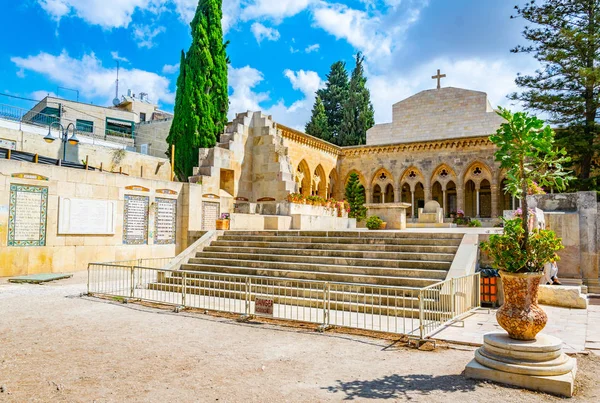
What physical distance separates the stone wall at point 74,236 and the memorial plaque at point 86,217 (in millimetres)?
117

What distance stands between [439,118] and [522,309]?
28446mm

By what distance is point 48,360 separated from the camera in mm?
5070

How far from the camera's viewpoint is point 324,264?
10.3 m

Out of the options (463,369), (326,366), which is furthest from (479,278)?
(326,366)

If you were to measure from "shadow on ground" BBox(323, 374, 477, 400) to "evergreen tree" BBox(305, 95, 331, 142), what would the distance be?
108 feet

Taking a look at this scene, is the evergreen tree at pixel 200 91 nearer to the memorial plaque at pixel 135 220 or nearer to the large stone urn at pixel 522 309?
the memorial plaque at pixel 135 220

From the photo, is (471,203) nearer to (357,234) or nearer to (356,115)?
(356,115)

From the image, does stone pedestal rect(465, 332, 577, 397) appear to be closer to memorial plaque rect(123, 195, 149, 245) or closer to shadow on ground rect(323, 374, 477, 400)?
shadow on ground rect(323, 374, 477, 400)

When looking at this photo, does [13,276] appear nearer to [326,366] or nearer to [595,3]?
[326,366]

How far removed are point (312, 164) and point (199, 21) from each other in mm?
10555

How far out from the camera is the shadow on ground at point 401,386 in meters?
4.09

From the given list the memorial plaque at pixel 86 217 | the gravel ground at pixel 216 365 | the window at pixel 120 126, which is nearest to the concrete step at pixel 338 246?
the memorial plaque at pixel 86 217

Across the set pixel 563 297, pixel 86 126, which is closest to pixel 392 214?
pixel 563 297

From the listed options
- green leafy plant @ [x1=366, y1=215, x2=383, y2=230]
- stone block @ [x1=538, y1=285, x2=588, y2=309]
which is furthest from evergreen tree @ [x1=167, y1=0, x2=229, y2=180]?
stone block @ [x1=538, y1=285, x2=588, y2=309]
